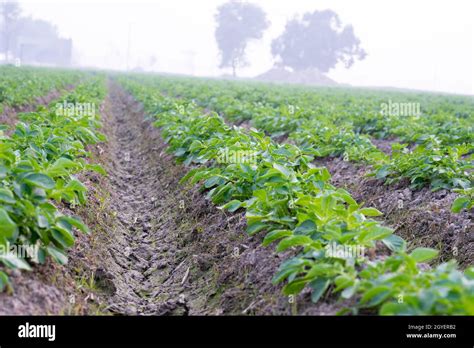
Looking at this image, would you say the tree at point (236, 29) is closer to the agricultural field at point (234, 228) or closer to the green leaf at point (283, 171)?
the agricultural field at point (234, 228)

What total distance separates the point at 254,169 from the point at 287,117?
5261 mm

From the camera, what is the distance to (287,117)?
9.70 metres

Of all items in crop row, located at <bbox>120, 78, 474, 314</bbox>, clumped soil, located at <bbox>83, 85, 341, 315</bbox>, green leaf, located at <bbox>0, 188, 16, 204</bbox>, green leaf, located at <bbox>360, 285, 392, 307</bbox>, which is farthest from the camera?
clumped soil, located at <bbox>83, 85, 341, 315</bbox>

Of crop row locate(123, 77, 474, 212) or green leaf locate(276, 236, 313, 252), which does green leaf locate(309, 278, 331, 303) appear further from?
crop row locate(123, 77, 474, 212)

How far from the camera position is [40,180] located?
10.5ft

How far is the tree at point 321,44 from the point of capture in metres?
76.8

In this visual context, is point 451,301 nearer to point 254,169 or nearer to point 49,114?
point 254,169

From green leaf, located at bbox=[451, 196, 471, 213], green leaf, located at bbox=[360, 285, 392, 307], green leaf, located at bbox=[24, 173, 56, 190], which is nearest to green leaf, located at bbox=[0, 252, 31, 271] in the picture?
green leaf, located at bbox=[24, 173, 56, 190]

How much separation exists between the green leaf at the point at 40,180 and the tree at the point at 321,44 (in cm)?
7641

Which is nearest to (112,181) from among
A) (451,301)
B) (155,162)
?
(155,162)

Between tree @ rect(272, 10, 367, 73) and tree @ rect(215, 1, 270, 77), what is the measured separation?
5436 millimetres

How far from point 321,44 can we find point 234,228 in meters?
76.4

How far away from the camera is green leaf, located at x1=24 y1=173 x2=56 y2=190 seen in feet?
10.4

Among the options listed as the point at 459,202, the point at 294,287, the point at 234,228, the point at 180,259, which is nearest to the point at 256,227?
the point at 234,228
